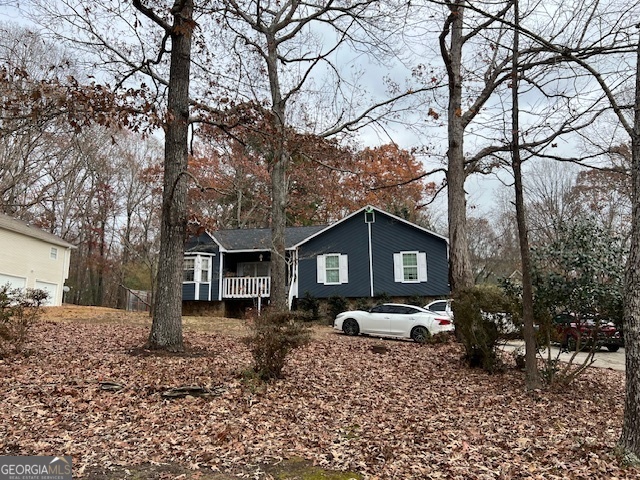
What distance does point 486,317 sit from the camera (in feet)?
27.2

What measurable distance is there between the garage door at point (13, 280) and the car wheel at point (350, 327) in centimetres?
1512

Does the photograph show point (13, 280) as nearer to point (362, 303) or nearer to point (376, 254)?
point (362, 303)

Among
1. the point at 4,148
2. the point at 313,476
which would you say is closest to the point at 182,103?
the point at 313,476

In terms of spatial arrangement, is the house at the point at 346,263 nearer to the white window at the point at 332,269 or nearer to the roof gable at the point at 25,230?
the white window at the point at 332,269

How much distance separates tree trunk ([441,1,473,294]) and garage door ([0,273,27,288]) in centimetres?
1907

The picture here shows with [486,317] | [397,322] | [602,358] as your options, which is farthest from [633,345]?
[602,358]

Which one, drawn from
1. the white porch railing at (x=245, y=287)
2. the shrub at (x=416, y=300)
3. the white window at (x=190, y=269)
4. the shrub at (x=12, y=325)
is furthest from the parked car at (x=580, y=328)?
the white window at (x=190, y=269)

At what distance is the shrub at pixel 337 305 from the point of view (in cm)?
2022

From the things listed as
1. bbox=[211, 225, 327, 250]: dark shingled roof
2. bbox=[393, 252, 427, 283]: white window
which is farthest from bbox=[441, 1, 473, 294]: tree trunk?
bbox=[211, 225, 327, 250]: dark shingled roof

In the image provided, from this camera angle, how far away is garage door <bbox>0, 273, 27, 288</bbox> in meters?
19.6

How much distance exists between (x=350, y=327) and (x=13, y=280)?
52.0 ft

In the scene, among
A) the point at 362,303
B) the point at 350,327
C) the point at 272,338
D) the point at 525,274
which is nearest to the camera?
the point at 272,338

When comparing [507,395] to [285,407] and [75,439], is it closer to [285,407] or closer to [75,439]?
[285,407]

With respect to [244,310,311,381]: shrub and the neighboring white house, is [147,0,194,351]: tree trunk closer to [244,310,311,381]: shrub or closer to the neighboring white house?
[244,310,311,381]: shrub
